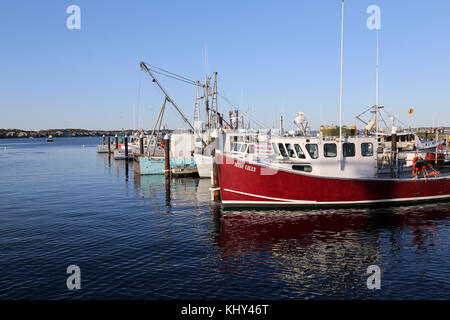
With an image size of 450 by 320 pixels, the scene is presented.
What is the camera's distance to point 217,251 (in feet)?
56.2

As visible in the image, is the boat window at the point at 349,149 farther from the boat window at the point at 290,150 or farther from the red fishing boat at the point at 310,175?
the boat window at the point at 290,150

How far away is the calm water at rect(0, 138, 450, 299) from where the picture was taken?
13.0m

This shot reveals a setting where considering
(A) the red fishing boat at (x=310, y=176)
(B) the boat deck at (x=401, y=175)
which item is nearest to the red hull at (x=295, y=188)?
(A) the red fishing boat at (x=310, y=176)

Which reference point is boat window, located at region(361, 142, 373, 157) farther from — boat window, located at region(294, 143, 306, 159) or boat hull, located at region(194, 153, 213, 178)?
boat hull, located at region(194, 153, 213, 178)

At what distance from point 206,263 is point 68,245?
7.66 m

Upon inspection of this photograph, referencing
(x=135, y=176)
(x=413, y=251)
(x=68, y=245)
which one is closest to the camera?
(x=413, y=251)

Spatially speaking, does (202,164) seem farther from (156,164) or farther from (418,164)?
(418,164)

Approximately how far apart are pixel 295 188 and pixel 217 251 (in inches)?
346

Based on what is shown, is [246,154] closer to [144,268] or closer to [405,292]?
[144,268]

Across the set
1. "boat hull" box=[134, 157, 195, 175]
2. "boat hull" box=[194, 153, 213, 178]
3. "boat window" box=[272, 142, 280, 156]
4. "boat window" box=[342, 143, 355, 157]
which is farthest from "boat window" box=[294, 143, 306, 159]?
"boat hull" box=[134, 157, 195, 175]

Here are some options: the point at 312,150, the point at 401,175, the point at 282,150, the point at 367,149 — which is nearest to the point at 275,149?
the point at 282,150

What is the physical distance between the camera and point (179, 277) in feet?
45.6

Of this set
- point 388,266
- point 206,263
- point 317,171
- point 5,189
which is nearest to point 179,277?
point 206,263

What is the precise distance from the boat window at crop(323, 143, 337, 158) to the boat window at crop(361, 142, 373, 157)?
213 centimetres
